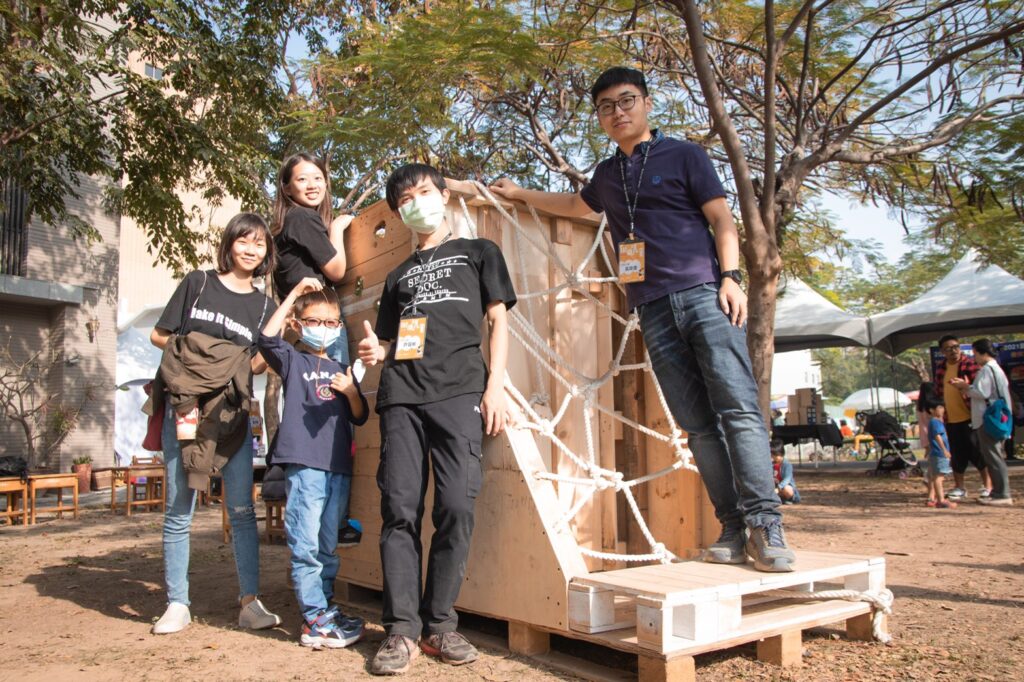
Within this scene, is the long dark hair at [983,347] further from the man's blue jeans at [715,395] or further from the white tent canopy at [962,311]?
the man's blue jeans at [715,395]

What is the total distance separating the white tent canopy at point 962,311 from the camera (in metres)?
11.9

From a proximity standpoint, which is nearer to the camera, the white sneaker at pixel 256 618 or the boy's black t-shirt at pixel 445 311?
the boy's black t-shirt at pixel 445 311

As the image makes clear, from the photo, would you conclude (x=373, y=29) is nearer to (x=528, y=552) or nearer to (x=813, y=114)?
(x=813, y=114)

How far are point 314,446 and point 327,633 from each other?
2.29ft

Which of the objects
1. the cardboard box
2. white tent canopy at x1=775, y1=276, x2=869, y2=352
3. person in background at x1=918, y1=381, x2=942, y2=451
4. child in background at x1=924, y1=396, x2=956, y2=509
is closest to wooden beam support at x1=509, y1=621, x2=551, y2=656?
child in background at x1=924, y1=396, x2=956, y2=509

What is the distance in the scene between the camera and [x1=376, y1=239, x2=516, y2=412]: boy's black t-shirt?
9.22 feet

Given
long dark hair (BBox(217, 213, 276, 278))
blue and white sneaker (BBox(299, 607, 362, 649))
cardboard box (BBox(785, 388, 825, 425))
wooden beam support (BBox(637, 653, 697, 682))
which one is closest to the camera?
wooden beam support (BBox(637, 653, 697, 682))

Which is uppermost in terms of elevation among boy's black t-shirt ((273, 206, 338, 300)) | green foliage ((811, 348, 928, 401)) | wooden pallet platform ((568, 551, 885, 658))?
green foliage ((811, 348, 928, 401))

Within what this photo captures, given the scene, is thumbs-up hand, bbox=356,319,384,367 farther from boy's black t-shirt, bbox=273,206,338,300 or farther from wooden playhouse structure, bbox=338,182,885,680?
boy's black t-shirt, bbox=273,206,338,300

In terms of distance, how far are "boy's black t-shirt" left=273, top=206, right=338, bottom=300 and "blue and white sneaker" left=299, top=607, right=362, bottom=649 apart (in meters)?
1.45

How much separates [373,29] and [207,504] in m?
6.53

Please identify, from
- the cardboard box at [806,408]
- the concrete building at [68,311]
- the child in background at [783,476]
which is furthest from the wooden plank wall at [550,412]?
the concrete building at [68,311]

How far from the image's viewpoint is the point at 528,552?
2770 millimetres

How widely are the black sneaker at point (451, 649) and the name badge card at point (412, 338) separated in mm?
957
